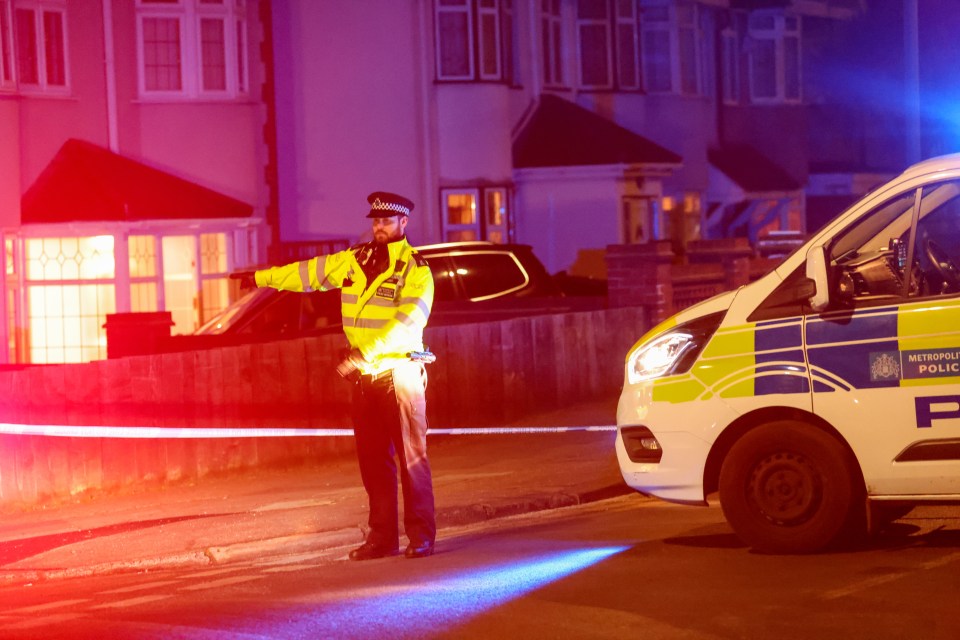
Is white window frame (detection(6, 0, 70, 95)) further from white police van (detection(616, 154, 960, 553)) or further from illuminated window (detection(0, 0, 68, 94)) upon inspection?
white police van (detection(616, 154, 960, 553))

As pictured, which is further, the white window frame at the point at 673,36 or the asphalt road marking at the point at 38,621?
the white window frame at the point at 673,36

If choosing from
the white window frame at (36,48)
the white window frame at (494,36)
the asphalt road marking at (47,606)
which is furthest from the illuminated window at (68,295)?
the asphalt road marking at (47,606)

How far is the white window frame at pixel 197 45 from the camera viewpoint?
2214cm

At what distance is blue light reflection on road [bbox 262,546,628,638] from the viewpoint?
6738mm

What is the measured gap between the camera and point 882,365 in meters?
7.72

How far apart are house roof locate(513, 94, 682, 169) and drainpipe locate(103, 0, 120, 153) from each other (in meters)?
8.19

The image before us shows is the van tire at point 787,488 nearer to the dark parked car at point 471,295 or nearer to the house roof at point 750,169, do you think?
the dark parked car at point 471,295

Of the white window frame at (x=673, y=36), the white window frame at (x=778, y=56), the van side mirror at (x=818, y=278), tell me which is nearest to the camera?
the van side mirror at (x=818, y=278)

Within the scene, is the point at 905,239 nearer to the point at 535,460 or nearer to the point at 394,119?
the point at 535,460

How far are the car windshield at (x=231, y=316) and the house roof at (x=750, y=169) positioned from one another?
20183 mm

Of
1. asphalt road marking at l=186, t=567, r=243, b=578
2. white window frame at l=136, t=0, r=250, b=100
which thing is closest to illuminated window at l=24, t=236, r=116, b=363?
white window frame at l=136, t=0, r=250, b=100

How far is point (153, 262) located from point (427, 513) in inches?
560

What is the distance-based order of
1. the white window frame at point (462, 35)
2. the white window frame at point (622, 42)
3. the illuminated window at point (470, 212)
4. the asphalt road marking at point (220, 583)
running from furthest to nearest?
Result: the white window frame at point (622, 42)
the illuminated window at point (470, 212)
the white window frame at point (462, 35)
the asphalt road marking at point (220, 583)

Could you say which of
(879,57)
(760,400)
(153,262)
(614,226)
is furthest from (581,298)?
(879,57)
